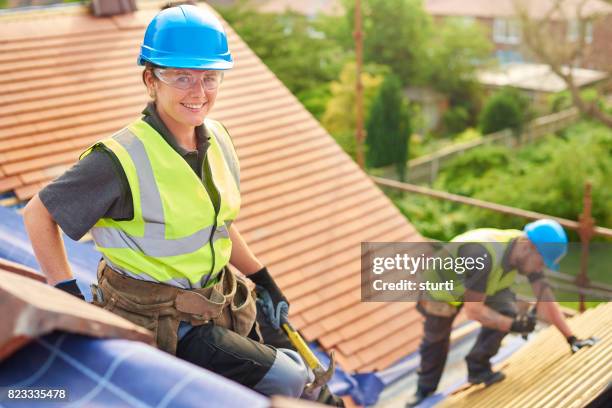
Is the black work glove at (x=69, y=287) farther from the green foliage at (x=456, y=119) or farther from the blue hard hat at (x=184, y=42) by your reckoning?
the green foliage at (x=456, y=119)

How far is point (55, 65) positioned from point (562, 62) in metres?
21.1

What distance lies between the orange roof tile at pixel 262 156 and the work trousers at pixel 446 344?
66 cm

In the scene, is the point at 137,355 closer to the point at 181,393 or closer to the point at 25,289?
the point at 181,393

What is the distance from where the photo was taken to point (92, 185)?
2.51 meters

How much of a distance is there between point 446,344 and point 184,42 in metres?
3.97

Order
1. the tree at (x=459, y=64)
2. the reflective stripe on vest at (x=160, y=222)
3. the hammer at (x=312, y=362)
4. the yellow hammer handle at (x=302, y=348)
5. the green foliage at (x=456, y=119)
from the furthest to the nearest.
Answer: the tree at (x=459, y=64)
the green foliage at (x=456, y=119)
the yellow hammer handle at (x=302, y=348)
the hammer at (x=312, y=362)
the reflective stripe on vest at (x=160, y=222)

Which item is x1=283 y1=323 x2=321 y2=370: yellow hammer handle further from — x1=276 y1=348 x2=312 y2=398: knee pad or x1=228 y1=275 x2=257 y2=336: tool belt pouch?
x1=228 y1=275 x2=257 y2=336: tool belt pouch

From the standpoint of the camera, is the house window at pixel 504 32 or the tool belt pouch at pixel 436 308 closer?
the tool belt pouch at pixel 436 308

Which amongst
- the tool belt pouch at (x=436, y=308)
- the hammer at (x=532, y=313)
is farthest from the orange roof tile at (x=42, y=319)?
the hammer at (x=532, y=313)

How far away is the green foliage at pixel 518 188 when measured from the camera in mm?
19031

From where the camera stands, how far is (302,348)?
3.31m

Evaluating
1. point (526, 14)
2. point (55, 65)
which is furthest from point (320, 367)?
point (526, 14)

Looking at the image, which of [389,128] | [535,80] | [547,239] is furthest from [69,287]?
[535,80]

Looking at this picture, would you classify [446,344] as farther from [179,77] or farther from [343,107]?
[343,107]
